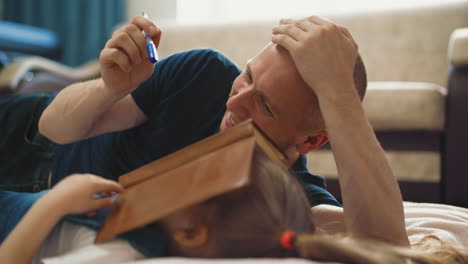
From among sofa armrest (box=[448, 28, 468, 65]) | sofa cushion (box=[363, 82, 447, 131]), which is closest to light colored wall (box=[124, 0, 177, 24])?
sofa cushion (box=[363, 82, 447, 131])

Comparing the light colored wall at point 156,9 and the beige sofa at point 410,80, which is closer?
the beige sofa at point 410,80

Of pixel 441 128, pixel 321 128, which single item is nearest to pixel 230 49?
pixel 441 128

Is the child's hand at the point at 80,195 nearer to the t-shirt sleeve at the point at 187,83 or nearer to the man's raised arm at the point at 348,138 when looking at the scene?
the man's raised arm at the point at 348,138

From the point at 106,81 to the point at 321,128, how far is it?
1.60 ft

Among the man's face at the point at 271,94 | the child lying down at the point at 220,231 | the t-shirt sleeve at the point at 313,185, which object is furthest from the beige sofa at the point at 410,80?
the child lying down at the point at 220,231

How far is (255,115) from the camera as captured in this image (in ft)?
3.09

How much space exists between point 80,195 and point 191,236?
168 mm

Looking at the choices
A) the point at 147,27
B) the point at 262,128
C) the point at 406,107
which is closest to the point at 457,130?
the point at 406,107

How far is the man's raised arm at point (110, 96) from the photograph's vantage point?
2.85 feet

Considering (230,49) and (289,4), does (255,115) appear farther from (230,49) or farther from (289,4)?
(289,4)

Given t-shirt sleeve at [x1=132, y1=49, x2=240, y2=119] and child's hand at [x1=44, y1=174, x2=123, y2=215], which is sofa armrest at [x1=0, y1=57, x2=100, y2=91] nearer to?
t-shirt sleeve at [x1=132, y1=49, x2=240, y2=119]

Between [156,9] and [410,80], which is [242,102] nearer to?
[410,80]

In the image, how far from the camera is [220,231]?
1.68ft

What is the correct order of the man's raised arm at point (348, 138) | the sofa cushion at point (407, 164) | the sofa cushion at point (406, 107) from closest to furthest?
the man's raised arm at point (348, 138)
the sofa cushion at point (406, 107)
the sofa cushion at point (407, 164)
